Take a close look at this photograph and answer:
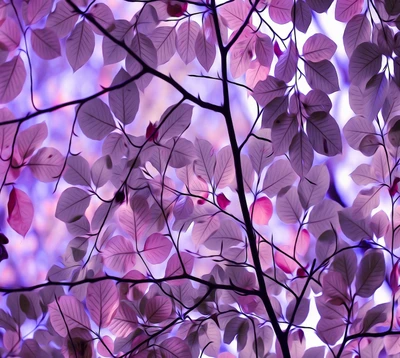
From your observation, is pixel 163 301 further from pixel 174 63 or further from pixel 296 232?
pixel 174 63

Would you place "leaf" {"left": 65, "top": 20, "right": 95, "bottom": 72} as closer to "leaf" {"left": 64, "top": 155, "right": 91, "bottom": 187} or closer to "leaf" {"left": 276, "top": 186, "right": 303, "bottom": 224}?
"leaf" {"left": 64, "top": 155, "right": 91, "bottom": 187}

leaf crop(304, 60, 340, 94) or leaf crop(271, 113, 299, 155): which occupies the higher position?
leaf crop(304, 60, 340, 94)

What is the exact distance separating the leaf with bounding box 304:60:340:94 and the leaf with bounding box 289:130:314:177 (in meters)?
0.07

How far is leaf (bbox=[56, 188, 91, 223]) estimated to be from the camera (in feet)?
2.04

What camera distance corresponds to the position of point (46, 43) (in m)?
0.62

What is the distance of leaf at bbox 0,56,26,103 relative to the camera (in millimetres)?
605

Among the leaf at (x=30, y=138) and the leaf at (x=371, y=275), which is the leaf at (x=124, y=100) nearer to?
the leaf at (x=30, y=138)

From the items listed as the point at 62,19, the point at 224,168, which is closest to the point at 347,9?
the point at 224,168

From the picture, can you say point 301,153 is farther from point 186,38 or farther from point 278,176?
point 186,38

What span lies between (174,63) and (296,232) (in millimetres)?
285

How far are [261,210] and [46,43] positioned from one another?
0.35 meters

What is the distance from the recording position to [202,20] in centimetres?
65

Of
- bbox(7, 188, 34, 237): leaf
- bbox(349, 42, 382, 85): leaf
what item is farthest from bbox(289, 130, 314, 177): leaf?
bbox(7, 188, 34, 237): leaf

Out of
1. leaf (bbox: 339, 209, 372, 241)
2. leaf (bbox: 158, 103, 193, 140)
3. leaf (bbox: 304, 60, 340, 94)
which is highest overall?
leaf (bbox: 304, 60, 340, 94)
